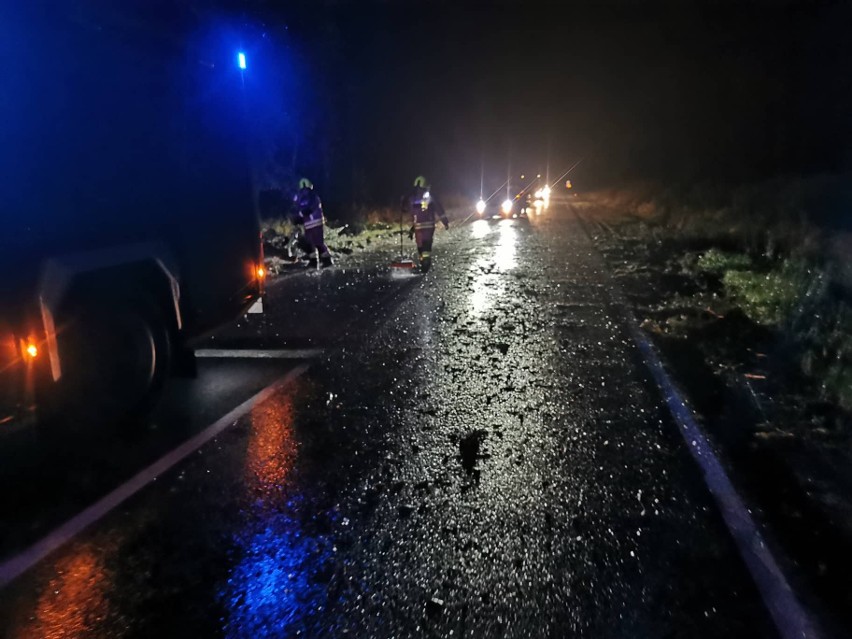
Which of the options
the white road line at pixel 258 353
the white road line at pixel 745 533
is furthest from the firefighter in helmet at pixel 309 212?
the white road line at pixel 745 533

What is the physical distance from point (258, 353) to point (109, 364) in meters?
2.33

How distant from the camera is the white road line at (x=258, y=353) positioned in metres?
7.55

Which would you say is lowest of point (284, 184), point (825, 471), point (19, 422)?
point (825, 471)

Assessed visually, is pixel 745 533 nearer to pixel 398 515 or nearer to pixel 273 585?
pixel 398 515

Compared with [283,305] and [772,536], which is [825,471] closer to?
[772,536]

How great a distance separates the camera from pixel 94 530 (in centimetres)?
390

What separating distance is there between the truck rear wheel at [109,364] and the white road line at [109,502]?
809mm

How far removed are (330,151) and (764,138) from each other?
70.9 ft

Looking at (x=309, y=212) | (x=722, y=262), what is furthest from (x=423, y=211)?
(x=722, y=262)

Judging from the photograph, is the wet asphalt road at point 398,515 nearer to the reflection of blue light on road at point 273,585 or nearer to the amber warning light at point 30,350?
the reflection of blue light on road at point 273,585

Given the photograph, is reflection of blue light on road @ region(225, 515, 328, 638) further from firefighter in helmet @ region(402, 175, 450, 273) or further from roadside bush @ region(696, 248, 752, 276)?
roadside bush @ region(696, 248, 752, 276)

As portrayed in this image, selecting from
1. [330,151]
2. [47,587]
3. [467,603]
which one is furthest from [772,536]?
[330,151]

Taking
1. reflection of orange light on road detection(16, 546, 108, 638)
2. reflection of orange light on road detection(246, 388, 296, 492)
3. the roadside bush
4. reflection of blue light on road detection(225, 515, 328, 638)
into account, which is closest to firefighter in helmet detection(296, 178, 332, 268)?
reflection of orange light on road detection(246, 388, 296, 492)

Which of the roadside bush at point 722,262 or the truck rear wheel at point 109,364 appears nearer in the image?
the truck rear wheel at point 109,364
